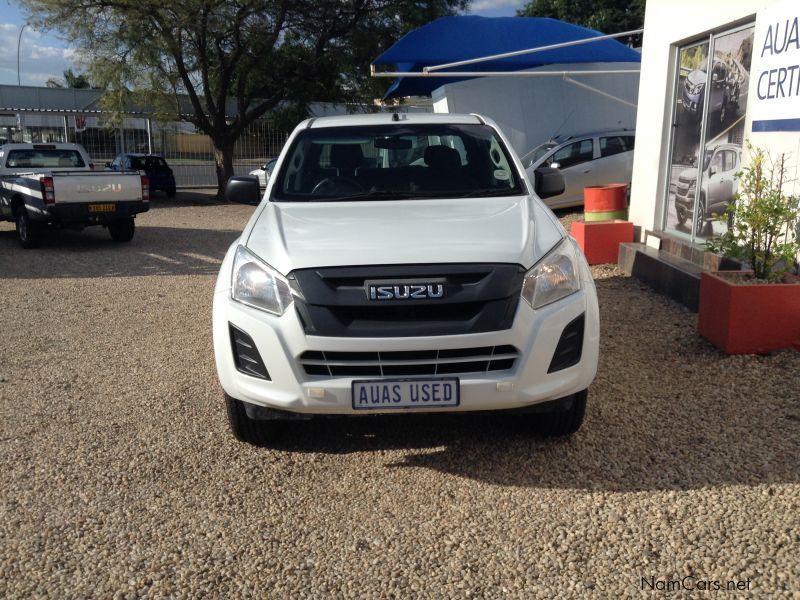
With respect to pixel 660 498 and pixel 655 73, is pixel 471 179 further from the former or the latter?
pixel 655 73

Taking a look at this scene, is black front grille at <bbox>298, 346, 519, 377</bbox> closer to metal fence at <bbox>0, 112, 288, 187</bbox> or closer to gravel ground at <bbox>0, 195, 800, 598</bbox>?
gravel ground at <bbox>0, 195, 800, 598</bbox>

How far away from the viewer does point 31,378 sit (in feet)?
18.1

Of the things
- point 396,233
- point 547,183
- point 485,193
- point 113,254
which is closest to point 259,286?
point 396,233

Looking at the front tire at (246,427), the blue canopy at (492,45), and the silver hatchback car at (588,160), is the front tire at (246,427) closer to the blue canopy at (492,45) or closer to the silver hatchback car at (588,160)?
the blue canopy at (492,45)

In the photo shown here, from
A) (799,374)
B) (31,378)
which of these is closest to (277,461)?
(31,378)

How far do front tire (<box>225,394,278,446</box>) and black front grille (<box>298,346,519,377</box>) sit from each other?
0.65 meters

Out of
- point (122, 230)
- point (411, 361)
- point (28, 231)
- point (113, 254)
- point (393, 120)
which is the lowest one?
point (113, 254)

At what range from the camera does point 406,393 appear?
11.3 ft

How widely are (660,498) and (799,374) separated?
2.13m

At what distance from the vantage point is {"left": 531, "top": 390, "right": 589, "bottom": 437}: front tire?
391 cm

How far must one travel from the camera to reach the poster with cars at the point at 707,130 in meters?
7.25

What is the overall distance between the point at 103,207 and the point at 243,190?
8.36m

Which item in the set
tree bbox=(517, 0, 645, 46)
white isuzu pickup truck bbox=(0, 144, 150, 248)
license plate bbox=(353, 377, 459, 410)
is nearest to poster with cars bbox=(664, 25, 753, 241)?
license plate bbox=(353, 377, 459, 410)

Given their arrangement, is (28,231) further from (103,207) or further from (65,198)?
(103,207)
